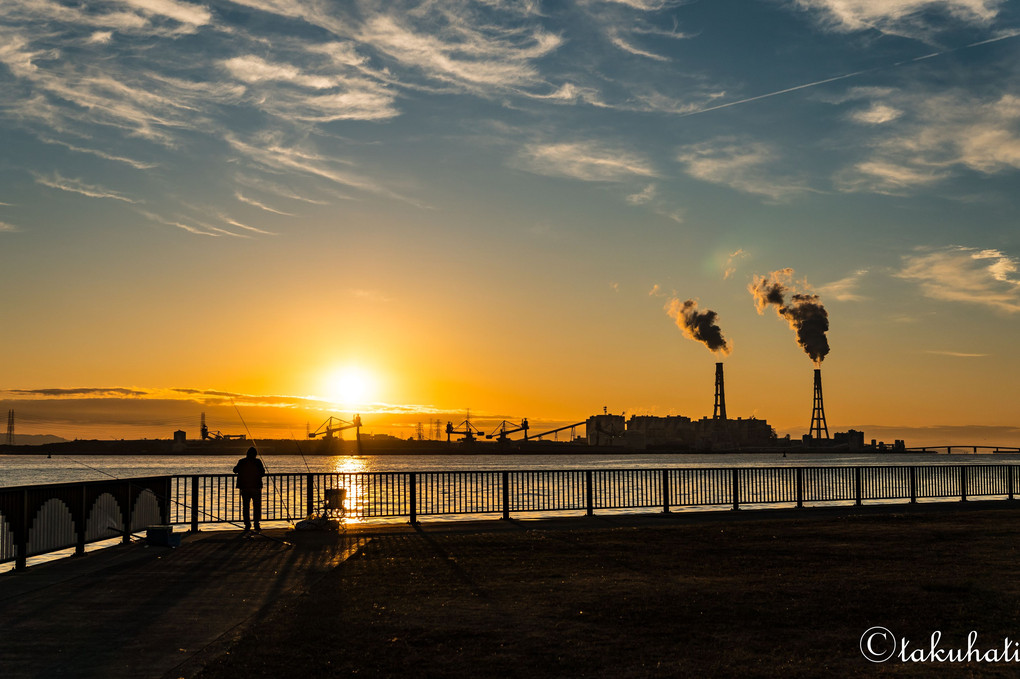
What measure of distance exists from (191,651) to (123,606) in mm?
3107

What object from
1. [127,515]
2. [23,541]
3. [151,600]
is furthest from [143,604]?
[127,515]

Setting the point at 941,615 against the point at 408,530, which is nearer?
the point at 941,615

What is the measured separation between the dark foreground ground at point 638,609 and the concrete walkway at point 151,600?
20.6 inches

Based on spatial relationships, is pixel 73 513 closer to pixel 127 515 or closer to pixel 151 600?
pixel 127 515

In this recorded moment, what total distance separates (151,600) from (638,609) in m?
6.27

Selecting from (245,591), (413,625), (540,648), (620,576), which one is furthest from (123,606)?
(620,576)

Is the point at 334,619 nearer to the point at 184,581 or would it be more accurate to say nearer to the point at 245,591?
the point at 245,591

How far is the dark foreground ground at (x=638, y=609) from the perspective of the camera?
8.59 metres

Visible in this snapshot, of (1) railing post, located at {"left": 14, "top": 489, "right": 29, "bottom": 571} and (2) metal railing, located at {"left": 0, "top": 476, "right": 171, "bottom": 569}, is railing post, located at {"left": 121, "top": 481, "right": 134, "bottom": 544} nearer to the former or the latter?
(2) metal railing, located at {"left": 0, "top": 476, "right": 171, "bottom": 569}

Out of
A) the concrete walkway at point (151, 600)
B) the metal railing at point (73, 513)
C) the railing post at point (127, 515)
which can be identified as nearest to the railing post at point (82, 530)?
the metal railing at point (73, 513)

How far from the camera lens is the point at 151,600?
12227 millimetres

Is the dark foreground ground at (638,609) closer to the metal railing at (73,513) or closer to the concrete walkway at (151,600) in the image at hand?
the concrete walkway at (151,600)

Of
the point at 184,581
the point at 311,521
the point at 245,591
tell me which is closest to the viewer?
the point at 245,591

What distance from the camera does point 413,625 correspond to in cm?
1052
